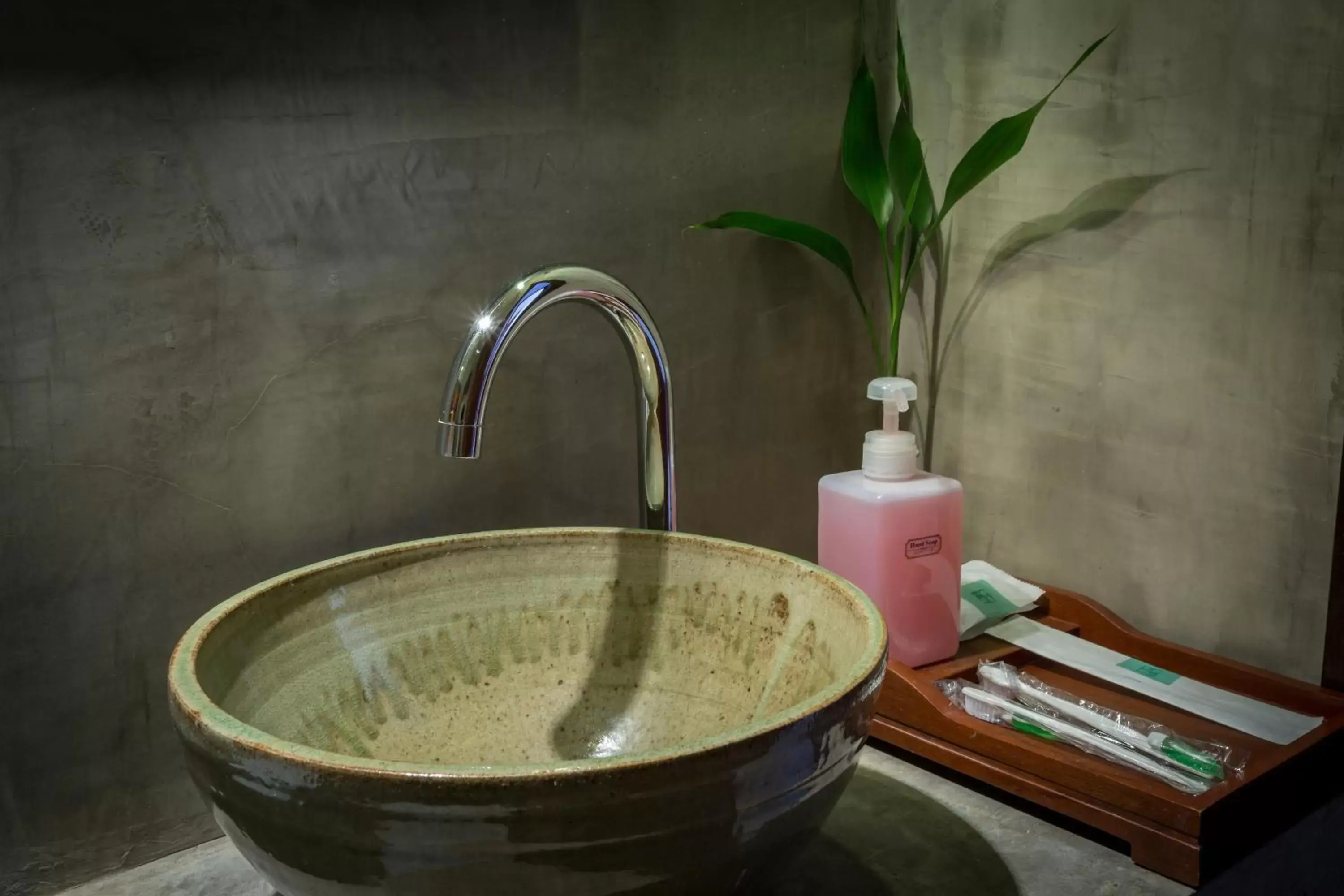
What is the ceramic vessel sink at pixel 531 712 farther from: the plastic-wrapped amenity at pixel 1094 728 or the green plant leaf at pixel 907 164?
the green plant leaf at pixel 907 164

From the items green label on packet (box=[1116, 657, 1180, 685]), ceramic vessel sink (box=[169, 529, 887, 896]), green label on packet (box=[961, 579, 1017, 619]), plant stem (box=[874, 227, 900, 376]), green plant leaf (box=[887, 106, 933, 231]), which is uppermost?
green plant leaf (box=[887, 106, 933, 231])

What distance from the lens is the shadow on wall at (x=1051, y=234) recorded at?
3.29 feet

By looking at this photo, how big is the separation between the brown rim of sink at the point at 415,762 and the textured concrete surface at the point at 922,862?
0.18 meters

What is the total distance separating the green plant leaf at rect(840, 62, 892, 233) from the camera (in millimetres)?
1085

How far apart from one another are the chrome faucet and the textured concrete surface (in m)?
0.24

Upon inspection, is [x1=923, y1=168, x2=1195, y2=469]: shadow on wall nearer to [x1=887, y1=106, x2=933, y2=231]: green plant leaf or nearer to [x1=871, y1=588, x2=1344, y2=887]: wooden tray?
[x1=887, y1=106, x2=933, y2=231]: green plant leaf

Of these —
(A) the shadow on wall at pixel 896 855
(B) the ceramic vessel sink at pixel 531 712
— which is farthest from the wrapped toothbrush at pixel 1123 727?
(B) the ceramic vessel sink at pixel 531 712

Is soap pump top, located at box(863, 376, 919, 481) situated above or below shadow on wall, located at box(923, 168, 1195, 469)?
below

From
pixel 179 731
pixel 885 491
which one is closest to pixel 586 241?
pixel 885 491

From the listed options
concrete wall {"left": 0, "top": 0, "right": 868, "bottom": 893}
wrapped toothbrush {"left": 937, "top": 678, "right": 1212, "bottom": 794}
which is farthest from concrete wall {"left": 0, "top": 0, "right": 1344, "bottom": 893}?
wrapped toothbrush {"left": 937, "top": 678, "right": 1212, "bottom": 794}

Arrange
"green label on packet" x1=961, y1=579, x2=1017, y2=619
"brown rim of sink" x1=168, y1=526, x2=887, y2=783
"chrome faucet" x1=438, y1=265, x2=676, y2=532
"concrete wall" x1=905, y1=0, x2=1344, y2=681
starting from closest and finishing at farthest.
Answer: "brown rim of sink" x1=168, y1=526, x2=887, y2=783
"chrome faucet" x1=438, y1=265, x2=676, y2=532
"concrete wall" x1=905, y1=0, x2=1344, y2=681
"green label on packet" x1=961, y1=579, x2=1017, y2=619

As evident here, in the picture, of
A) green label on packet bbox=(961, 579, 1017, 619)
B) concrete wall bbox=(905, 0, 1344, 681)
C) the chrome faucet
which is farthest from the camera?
green label on packet bbox=(961, 579, 1017, 619)

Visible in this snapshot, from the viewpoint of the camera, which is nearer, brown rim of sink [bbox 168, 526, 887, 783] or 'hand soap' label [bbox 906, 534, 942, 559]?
brown rim of sink [bbox 168, 526, 887, 783]

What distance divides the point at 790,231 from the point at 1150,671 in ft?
1.41
